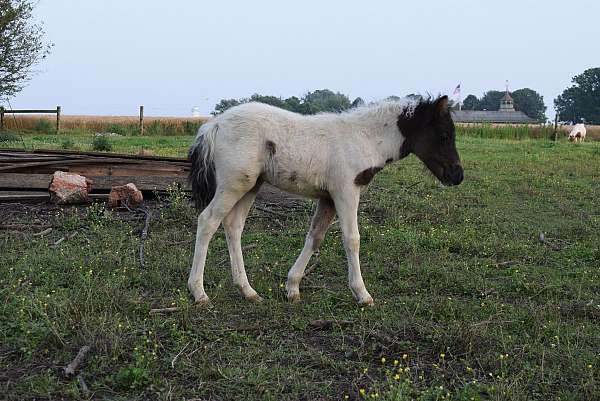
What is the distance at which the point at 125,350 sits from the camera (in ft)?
14.1

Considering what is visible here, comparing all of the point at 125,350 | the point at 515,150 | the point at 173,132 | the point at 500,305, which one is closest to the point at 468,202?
the point at 500,305

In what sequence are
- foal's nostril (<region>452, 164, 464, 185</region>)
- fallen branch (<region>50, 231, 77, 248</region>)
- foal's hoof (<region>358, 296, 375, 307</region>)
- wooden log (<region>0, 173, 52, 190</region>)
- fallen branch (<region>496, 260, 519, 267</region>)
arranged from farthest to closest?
wooden log (<region>0, 173, 52, 190</region>)
fallen branch (<region>50, 231, 77, 248</region>)
fallen branch (<region>496, 260, 519, 267</region>)
foal's nostril (<region>452, 164, 464, 185</region>)
foal's hoof (<region>358, 296, 375, 307</region>)

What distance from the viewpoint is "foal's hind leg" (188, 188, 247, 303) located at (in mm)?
5625

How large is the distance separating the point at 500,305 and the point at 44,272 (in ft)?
14.6

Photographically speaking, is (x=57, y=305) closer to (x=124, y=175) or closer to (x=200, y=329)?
(x=200, y=329)

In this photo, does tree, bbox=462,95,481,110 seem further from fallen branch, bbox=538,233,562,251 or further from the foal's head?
the foal's head

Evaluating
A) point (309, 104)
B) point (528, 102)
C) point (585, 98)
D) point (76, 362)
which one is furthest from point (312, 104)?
point (528, 102)

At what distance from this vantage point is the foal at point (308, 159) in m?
5.62

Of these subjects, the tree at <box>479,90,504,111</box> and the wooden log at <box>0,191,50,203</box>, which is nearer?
the wooden log at <box>0,191,50,203</box>

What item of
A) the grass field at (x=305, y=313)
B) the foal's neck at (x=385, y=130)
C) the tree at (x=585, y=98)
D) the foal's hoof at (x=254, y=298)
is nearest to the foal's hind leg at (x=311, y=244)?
the grass field at (x=305, y=313)

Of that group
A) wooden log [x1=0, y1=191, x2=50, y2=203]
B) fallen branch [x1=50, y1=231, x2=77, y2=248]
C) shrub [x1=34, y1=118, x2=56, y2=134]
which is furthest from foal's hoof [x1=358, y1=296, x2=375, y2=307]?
shrub [x1=34, y1=118, x2=56, y2=134]

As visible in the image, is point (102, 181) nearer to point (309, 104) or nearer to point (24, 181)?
point (24, 181)

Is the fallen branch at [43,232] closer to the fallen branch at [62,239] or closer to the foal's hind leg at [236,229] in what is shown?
the fallen branch at [62,239]

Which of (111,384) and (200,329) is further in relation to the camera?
(200,329)
